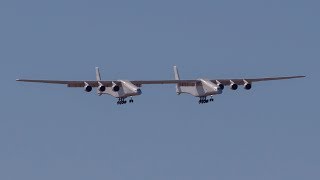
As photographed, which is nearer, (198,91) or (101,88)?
(101,88)

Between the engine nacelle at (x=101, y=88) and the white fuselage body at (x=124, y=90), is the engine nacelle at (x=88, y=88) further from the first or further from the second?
the white fuselage body at (x=124, y=90)

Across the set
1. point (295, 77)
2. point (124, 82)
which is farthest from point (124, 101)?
point (295, 77)

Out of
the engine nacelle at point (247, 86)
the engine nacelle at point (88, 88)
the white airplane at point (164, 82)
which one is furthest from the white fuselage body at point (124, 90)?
the engine nacelle at point (247, 86)

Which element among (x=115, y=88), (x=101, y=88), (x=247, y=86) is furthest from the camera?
(x=247, y=86)

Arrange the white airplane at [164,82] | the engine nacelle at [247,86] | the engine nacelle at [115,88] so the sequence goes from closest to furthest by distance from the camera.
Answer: the white airplane at [164,82], the engine nacelle at [115,88], the engine nacelle at [247,86]

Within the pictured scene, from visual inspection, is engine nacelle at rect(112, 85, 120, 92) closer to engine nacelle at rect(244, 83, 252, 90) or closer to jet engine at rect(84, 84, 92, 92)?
jet engine at rect(84, 84, 92, 92)

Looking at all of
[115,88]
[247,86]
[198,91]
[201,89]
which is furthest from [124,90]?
[247,86]

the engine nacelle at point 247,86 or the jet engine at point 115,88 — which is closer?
the jet engine at point 115,88

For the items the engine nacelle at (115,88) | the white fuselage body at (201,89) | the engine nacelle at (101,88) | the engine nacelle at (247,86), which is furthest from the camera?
the engine nacelle at (247,86)

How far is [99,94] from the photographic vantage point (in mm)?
188125

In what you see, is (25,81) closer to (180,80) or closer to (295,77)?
(180,80)

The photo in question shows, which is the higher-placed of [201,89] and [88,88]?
[201,89]

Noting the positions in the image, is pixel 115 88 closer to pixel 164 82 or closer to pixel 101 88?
pixel 101 88

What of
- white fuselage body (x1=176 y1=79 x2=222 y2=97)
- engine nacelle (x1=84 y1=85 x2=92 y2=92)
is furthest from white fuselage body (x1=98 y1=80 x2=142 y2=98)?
white fuselage body (x1=176 y1=79 x2=222 y2=97)
